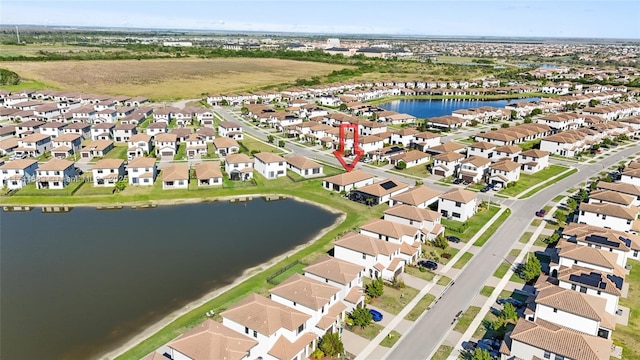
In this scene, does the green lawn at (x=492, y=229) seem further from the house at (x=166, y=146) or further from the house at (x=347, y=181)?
the house at (x=166, y=146)

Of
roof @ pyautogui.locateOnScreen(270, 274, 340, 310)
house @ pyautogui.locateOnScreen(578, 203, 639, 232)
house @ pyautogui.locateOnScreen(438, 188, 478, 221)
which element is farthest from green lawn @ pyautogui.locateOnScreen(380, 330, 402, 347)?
house @ pyautogui.locateOnScreen(578, 203, 639, 232)

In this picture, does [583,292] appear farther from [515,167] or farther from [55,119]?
[55,119]

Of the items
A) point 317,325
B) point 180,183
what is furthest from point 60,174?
point 317,325

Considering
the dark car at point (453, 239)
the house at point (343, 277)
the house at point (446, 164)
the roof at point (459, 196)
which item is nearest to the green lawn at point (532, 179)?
the house at point (446, 164)

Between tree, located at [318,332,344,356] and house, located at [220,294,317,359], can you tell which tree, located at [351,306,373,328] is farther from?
house, located at [220,294,317,359]

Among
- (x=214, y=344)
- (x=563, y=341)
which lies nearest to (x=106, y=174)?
(x=214, y=344)

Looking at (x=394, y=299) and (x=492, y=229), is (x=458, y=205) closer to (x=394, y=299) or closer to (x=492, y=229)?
(x=492, y=229)
